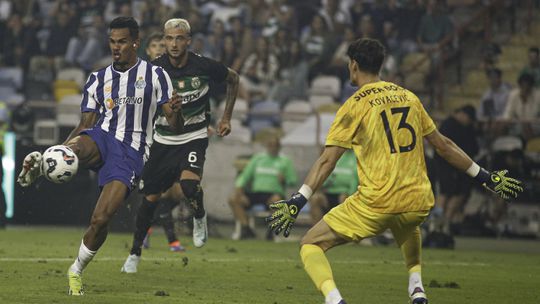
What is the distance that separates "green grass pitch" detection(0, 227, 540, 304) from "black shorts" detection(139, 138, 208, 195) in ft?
2.90

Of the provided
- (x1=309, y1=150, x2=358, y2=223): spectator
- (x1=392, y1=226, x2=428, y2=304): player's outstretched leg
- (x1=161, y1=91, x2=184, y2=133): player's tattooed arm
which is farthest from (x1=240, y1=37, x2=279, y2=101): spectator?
(x1=392, y1=226, x2=428, y2=304): player's outstretched leg

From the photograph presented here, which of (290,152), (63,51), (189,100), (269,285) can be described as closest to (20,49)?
(63,51)

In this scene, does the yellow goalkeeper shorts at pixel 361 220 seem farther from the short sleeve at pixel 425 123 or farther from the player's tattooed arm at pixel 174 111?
the player's tattooed arm at pixel 174 111

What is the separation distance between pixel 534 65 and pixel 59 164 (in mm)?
14165

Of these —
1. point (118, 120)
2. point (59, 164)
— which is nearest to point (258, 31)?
point (118, 120)

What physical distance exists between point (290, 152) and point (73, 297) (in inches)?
469

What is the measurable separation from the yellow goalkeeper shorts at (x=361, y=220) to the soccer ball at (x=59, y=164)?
2266 mm

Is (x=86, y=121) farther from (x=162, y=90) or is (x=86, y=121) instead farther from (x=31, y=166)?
(x=31, y=166)

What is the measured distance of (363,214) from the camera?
27.8ft

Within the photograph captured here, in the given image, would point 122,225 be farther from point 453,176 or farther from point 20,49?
point 20,49

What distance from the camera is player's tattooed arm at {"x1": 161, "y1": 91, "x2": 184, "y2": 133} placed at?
10.2 metres

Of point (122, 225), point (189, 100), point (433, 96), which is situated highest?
point (189, 100)

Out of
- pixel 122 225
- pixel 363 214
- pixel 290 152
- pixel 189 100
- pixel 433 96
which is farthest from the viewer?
pixel 433 96

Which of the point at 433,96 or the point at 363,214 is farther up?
the point at 363,214
